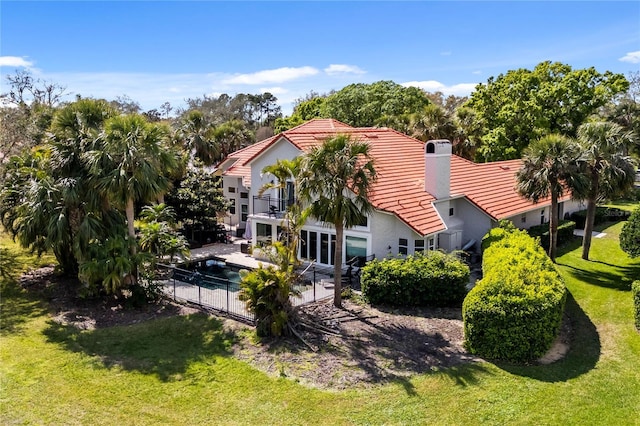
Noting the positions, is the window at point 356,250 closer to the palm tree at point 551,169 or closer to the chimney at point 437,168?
the chimney at point 437,168

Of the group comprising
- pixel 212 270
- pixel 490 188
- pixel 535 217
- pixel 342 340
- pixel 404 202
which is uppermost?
pixel 490 188

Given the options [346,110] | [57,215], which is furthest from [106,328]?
[346,110]

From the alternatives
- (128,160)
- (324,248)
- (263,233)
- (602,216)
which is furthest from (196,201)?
(602,216)

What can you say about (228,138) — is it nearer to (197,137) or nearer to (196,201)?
(197,137)

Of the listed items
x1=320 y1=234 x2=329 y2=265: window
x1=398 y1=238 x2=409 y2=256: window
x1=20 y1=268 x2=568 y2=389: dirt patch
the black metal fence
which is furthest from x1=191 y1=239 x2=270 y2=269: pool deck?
x1=398 y1=238 x2=409 y2=256: window

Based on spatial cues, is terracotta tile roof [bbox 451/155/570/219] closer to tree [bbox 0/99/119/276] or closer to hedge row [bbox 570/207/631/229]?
hedge row [bbox 570/207/631/229]

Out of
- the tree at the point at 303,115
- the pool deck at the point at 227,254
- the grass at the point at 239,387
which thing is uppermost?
the tree at the point at 303,115

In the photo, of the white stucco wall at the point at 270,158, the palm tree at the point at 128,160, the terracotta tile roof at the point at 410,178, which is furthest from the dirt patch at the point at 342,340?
the white stucco wall at the point at 270,158
